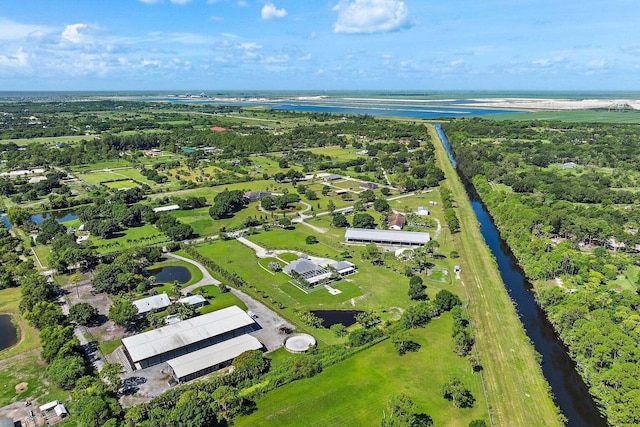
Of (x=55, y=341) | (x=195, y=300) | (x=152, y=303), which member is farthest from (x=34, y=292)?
(x=195, y=300)

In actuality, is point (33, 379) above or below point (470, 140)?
below

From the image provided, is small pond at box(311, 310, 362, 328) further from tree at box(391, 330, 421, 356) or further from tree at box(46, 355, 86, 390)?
tree at box(46, 355, 86, 390)

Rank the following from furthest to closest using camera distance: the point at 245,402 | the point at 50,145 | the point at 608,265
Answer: the point at 50,145 → the point at 608,265 → the point at 245,402

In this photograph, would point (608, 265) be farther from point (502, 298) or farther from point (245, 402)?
point (245, 402)

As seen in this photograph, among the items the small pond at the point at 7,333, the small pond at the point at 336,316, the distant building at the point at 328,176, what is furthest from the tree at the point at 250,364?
the distant building at the point at 328,176

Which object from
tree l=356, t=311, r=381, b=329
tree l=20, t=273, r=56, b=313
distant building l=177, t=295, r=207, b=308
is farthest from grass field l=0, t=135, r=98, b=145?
tree l=356, t=311, r=381, b=329

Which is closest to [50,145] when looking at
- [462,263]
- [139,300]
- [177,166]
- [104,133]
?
[104,133]

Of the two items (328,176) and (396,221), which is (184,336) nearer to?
(396,221)

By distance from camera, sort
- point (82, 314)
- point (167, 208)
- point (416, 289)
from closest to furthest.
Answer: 1. point (82, 314)
2. point (416, 289)
3. point (167, 208)
